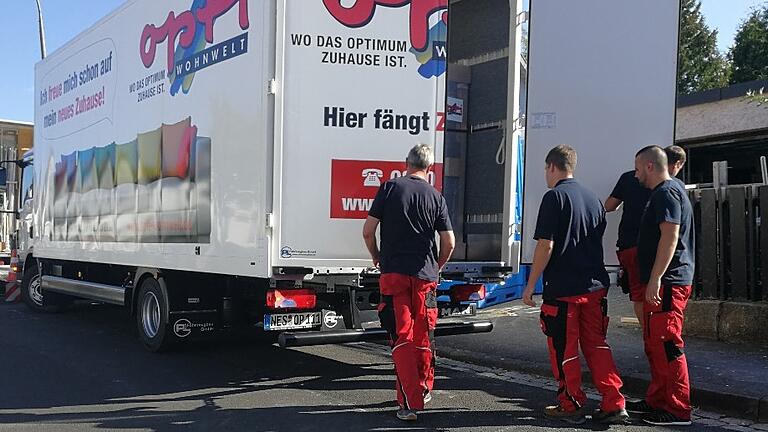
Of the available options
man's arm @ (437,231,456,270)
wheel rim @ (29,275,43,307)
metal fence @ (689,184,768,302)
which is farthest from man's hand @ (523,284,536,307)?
wheel rim @ (29,275,43,307)

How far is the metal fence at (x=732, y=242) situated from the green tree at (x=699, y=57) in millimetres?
41777

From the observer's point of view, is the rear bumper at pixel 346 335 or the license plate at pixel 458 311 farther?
the license plate at pixel 458 311

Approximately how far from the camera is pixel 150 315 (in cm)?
794

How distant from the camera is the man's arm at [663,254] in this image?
4988 millimetres

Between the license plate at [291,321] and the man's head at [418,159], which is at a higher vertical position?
the man's head at [418,159]

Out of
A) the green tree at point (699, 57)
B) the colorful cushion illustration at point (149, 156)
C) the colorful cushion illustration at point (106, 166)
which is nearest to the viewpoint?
the colorful cushion illustration at point (149, 156)

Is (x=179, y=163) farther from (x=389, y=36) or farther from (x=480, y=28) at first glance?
(x=480, y=28)

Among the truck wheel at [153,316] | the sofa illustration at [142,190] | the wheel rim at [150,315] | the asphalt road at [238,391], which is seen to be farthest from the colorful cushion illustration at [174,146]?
the asphalt road at [238,391]

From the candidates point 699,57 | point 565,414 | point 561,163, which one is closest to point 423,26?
point 561,163

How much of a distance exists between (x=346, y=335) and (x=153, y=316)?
282cm

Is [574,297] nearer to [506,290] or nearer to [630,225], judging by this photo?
[630,225]

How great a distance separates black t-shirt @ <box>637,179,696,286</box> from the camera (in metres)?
5.04

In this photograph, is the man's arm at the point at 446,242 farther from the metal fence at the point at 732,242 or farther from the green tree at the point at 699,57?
the green tree at the point at 699,57

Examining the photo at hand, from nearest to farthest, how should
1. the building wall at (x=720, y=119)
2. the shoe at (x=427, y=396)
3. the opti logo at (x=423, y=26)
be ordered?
1. the shoe at (x=427, y=396)
2. the opti logo at (x=423, y=26)
3. the building wall at (x=720, y=119)
